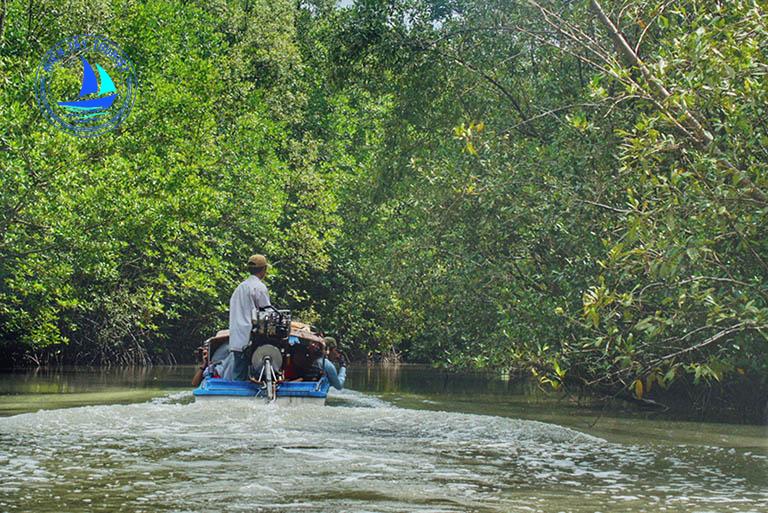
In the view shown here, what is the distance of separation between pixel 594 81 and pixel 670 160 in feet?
13.8

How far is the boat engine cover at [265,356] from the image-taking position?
1641 cm

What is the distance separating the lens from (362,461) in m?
10.8

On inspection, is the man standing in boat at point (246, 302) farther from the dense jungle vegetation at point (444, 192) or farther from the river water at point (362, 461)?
the dense jungle vegetation at point (444, 192)

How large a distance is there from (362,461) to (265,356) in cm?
585

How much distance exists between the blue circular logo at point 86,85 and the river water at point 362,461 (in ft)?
28.8

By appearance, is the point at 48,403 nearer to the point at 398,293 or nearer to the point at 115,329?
the point at 398,293

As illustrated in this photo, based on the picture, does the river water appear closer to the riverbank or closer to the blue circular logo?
the riverbank

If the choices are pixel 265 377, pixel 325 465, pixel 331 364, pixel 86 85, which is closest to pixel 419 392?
pixel 331 364

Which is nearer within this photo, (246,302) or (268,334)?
(246,302)

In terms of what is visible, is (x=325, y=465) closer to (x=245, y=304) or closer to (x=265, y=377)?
(x=265, y=377)

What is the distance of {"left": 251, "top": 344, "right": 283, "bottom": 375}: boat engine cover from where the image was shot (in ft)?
53.8

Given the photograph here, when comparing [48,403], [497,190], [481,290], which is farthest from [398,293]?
[48,403]


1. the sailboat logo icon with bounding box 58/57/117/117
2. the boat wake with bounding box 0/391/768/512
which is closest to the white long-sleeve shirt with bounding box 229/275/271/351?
the boat wake with bounding box 0/391/768/512

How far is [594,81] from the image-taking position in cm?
1143
